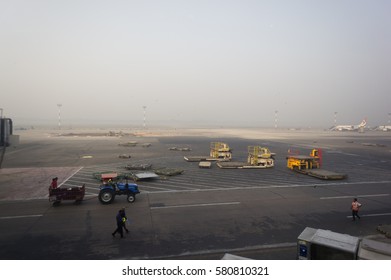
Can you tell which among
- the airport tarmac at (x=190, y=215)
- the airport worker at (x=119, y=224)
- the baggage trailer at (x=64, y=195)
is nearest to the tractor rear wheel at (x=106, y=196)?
the airport tarmac at (x=190, y=215)

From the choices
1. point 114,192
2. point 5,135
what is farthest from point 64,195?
point 5,135

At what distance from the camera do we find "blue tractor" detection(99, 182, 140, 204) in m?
18.7

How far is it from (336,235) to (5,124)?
2288cm

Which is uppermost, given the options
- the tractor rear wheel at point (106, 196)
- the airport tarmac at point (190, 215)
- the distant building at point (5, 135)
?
the distant building at point (5, 135)

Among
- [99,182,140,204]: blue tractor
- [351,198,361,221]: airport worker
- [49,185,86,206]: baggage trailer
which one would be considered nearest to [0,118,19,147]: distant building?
[49,185,86,206]: baggage trailer

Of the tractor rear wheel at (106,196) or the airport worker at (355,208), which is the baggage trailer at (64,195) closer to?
the tractor rear wheel at (106,196)

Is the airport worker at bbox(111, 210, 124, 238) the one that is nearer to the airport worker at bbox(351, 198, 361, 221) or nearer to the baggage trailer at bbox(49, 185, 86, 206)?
the baggage trailer at bbox(49, 185, 86, 206)

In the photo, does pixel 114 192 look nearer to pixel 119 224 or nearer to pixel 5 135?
pixel 119 224

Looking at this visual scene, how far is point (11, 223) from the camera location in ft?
49.4

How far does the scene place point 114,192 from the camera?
18.9 meters

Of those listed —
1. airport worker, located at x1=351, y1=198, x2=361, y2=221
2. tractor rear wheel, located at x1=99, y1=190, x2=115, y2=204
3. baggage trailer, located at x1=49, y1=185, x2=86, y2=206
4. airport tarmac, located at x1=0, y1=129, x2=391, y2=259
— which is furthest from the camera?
tractor rear wheel, located at x1=99, y1=190, x2=115, y2=204

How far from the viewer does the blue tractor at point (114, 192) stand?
18734 mm

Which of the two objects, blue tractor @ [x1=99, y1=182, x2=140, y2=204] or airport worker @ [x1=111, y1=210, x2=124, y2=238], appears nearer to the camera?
airport worker @ [x1=111, y1=210, x2=124, y2=238]
